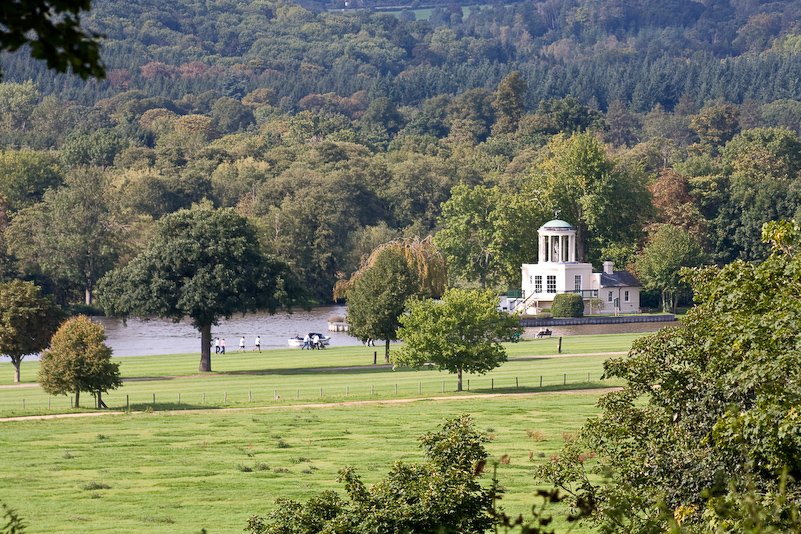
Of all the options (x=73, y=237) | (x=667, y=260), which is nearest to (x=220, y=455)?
(x=667, y=260)

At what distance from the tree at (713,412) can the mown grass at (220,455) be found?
25.8 feet

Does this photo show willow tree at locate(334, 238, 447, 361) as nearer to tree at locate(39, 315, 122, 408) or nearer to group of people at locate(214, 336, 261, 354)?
group of people at locate(214, 336, 261, 354)

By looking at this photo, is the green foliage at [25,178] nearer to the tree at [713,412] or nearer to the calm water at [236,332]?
the calm water at [236,332]

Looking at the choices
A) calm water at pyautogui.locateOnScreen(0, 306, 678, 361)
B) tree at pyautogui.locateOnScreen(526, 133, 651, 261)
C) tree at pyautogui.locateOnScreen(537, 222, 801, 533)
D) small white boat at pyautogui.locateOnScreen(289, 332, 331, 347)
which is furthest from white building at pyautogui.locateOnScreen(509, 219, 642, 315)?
tree at pyautogui.locateOnScreen(537, 222, 801, 533)

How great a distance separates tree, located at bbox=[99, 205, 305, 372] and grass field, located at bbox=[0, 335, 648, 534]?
3822 millimetres

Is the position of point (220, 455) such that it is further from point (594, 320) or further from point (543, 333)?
point (594, 320)

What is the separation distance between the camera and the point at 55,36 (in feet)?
22.7

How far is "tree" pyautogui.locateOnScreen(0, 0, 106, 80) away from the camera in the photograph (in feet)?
22.6

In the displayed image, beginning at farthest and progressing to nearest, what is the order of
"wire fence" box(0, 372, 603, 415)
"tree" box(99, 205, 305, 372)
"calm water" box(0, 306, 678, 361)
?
"calm water" box(0, 306, 678, 361)
"tree" box(99, 205, 305, 372)
"wire fence" box(0, 372, 603, 415)

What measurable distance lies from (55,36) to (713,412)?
1558cm

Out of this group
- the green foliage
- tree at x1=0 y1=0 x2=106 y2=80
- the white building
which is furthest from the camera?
the green foliage

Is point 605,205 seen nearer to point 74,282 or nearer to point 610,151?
point 74,282

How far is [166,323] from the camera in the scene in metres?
98.6

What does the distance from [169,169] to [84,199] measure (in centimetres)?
2223
